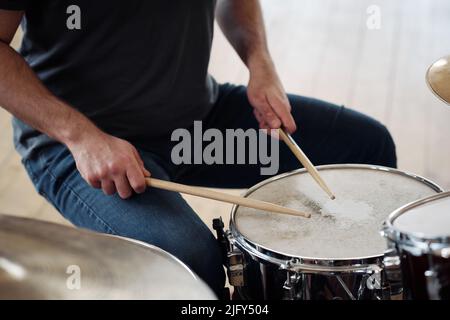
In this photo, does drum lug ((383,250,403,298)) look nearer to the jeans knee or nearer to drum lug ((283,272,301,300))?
drum lug ((283,272,301,300))

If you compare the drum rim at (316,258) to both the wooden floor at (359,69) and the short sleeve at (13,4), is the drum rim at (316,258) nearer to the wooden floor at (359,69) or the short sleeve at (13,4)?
the short sleeve at (13,4)

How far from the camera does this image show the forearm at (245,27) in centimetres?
150

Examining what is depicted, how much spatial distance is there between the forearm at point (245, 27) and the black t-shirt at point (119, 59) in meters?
0.15

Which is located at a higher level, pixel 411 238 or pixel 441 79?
pixel 441 79

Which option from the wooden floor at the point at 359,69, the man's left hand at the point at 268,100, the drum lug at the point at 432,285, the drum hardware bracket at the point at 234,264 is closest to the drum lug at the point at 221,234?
the drum hardware bracket at the point at 234,264

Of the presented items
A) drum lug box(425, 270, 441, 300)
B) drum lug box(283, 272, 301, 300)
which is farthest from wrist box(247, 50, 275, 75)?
drum lug box(425, 270, 441, 300)

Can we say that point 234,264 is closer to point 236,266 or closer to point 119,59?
point 236,266

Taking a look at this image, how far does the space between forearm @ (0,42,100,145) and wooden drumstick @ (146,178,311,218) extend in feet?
0.52

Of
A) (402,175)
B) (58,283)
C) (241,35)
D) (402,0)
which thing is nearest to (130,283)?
(58,283)

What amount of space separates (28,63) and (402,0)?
223 centimetres

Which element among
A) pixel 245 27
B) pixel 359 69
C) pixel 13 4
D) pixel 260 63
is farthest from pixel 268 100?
pixel 359 69

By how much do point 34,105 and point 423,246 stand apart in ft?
2.24

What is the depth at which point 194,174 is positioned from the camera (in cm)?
142

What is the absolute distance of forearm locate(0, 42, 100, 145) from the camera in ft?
3.98
